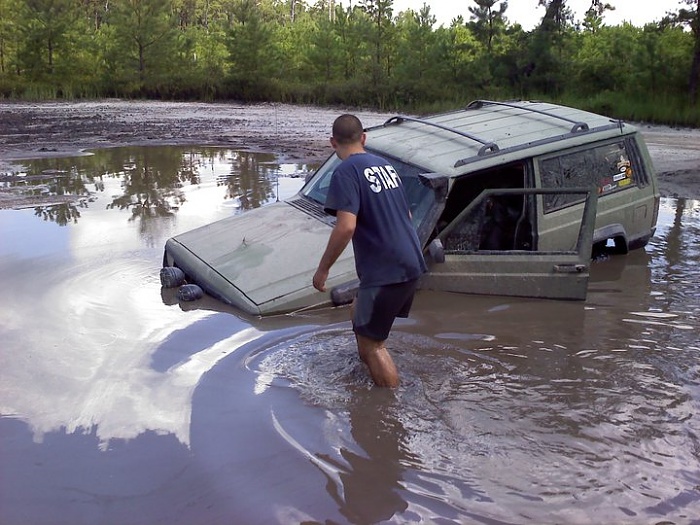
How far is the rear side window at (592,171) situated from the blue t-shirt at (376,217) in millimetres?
2530

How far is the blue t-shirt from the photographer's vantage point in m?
4.06

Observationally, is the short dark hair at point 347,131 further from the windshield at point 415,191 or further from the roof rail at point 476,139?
the roof rail at point 476,139

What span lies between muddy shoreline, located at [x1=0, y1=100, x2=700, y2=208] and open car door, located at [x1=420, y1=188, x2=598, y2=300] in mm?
6033

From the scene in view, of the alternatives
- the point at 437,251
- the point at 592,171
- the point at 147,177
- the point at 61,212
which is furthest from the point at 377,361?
the point at 147,177

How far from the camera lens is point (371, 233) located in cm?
415

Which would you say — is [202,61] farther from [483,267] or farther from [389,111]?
[483,267]

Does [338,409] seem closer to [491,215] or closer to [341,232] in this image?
[341,232]

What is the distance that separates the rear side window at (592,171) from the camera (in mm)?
6527

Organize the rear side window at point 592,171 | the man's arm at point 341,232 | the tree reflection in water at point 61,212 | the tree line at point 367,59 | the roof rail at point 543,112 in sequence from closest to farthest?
the man's arm at point 341,232 < the rear side window at point 592,171 < the roof rail at point 543,112 < the tree reflection in water at point 61,212 < the tree line at point 367,59

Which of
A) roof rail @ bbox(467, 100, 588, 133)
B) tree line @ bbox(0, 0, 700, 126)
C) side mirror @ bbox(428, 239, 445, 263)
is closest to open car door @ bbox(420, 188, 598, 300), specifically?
side mirror @ bbox(428, 239, 445, 263)

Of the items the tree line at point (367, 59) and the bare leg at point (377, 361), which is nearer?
the bare leg at point (377, 361)

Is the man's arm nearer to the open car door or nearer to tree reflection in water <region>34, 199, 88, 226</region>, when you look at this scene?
the open car door

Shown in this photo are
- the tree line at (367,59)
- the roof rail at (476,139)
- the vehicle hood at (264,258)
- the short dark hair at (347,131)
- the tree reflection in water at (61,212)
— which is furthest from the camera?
Result: the tree line at (367,59)

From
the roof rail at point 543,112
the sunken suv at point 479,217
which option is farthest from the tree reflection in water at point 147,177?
the roof rail at point 543,112
